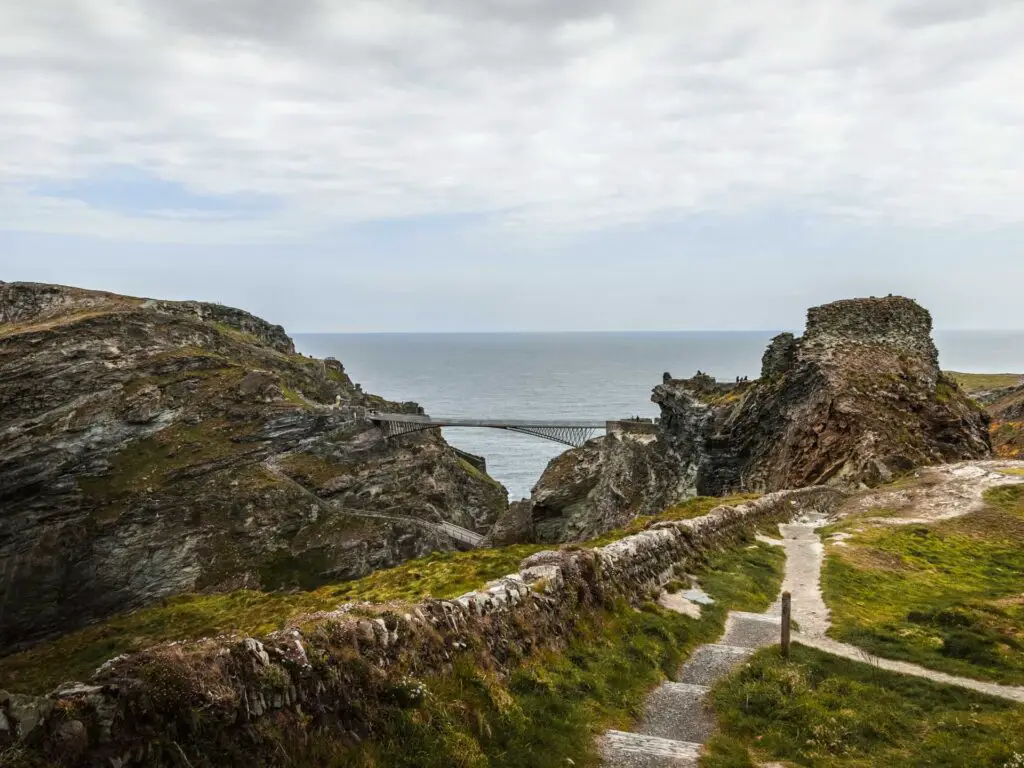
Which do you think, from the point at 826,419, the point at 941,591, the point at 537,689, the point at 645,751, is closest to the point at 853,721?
the point at 645,751

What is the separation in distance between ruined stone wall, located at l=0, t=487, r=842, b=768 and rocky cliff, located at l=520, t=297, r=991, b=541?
1955 inches

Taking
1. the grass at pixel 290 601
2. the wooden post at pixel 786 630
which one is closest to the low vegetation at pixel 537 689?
the grass at pixel 290 601

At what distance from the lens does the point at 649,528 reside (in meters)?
25.3

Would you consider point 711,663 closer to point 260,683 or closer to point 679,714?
point 679,714

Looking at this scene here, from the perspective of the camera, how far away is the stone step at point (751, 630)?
18156 millimetres

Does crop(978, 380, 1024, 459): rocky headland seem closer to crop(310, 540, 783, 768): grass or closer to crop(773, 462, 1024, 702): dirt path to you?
crop(773, 462, 1024, 702): dirt path

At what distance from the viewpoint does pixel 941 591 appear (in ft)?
78.9

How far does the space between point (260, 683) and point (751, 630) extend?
51.0 feet

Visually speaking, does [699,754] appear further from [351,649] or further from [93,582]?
[93,582]

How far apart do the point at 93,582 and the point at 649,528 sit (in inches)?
3085

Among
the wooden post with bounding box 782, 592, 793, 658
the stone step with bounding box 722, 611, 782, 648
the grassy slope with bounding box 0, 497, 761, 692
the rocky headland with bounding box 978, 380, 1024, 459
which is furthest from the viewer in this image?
the rocky headland with bounding box 978, 380, 1024, 459

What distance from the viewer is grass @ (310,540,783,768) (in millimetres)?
9219

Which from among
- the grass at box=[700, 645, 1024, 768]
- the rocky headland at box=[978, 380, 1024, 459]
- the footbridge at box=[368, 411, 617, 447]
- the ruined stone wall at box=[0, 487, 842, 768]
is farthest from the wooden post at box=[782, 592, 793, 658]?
the footbridge at box=[368, 411, 617, 447]

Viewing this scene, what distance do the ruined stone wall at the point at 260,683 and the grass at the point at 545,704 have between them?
0.44 m
